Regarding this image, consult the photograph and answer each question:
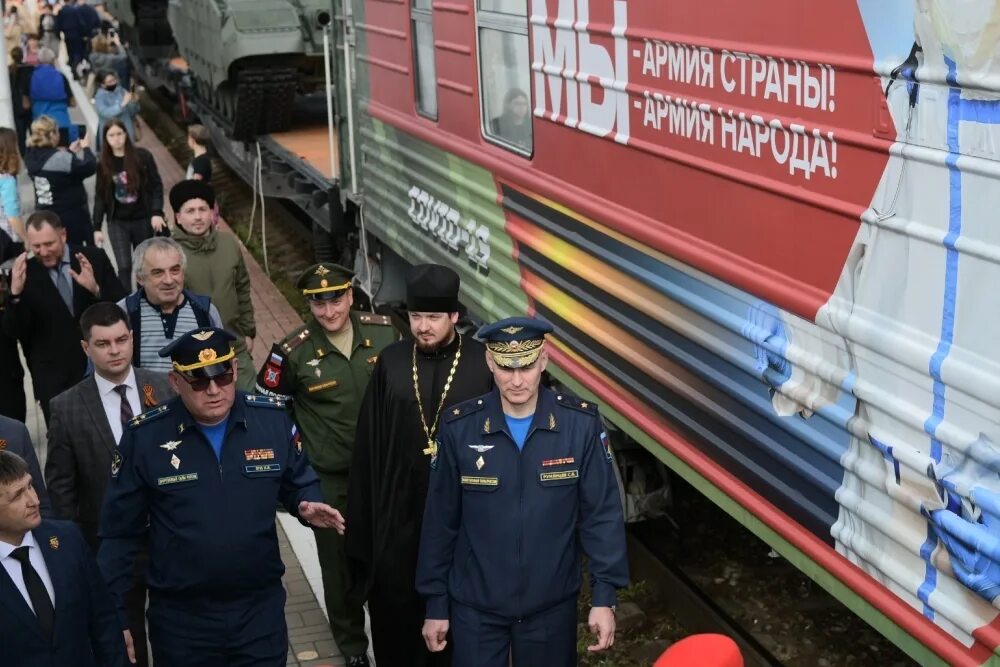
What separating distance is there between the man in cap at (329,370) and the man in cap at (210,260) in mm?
1418

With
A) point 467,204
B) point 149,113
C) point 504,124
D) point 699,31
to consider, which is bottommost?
point 149,113

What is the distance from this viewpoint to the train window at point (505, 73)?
19.9 ft

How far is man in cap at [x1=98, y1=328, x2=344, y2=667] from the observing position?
408cm

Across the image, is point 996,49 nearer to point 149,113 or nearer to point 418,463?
point 418,463

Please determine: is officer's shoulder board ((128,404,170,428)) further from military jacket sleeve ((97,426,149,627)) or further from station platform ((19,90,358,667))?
station platform ((19,90,358,667))

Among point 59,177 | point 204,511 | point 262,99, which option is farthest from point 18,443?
point 262,99

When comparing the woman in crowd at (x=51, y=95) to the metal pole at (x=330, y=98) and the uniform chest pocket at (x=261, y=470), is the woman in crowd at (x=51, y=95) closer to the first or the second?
the metal pole at (x=330, y=98)

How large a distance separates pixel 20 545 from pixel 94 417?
107 cm

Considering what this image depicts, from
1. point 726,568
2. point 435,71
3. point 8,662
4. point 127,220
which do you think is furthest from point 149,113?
point 8,662

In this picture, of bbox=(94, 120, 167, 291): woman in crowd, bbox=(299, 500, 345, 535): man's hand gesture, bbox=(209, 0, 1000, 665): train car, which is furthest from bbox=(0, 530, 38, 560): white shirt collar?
bbox=(94, 120, 167, 291): woman in crowd

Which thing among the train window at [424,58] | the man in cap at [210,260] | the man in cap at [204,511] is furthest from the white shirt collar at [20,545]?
the train window at [424,58]

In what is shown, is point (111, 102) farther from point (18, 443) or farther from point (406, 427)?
point (406, 427)

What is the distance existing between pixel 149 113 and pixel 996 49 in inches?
708

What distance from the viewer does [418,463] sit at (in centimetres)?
465
